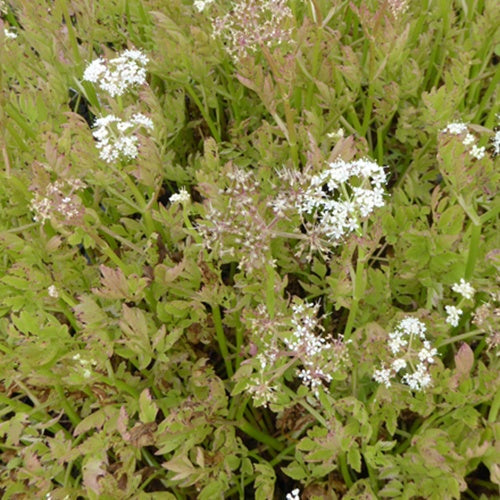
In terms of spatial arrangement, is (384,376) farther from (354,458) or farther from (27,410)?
(27,410)

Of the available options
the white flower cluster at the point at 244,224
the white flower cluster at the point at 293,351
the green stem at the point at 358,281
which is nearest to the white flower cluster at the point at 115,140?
the white flower cluster at the point at 244,224

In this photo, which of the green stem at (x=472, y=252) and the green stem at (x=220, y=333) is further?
the green stem at (x=220, y=333)

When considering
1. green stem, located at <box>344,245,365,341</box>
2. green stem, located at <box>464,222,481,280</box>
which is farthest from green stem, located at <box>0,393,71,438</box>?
green stem, located at <box>464,222,481,280</box>

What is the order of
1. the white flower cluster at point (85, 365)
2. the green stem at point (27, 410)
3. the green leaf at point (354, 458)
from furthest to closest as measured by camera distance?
the green stem at point (27, 410), the white flower cluster at point (85, 365), the green leaf at point (354, 458)

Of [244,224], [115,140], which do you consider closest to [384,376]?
[244,224]

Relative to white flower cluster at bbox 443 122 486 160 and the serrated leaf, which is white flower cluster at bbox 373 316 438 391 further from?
the serrated leaf

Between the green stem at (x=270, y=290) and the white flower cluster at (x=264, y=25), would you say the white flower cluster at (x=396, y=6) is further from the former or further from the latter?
the green stem at (x=270, y=290)

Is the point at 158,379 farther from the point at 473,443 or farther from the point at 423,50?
the point at 423,50
